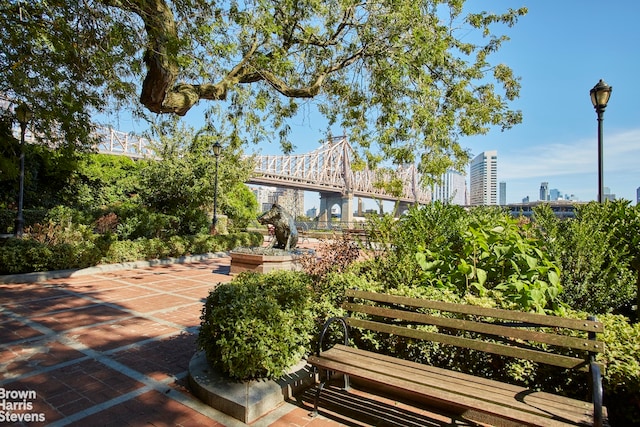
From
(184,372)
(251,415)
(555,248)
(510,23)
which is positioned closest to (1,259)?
(184,372)

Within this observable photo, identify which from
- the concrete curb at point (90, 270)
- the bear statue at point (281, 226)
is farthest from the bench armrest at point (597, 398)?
the concrete curb at point (90, 270)

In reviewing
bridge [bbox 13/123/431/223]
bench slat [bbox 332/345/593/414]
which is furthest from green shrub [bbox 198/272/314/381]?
bridge [bbox 13/123/431/223]

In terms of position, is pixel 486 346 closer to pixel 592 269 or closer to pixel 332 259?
pixel 592 269

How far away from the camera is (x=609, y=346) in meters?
2.51

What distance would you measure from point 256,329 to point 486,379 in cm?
169

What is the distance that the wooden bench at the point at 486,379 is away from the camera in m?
2.03

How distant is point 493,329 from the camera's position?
2514 mm

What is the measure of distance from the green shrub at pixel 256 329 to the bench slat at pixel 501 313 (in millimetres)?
531

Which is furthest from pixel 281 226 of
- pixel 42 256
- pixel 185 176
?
pixel 185 176

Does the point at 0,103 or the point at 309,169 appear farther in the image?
the point at 309,169

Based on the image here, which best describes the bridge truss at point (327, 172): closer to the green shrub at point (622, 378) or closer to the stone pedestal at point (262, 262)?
the stone pedestal at point (262, 262)

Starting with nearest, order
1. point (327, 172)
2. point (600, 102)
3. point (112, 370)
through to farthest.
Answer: point (112, 370)
point (600, 102)
point (327, 172)

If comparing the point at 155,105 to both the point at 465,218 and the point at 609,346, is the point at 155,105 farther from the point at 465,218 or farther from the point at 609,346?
the point at 609,346

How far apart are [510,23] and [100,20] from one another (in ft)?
25.2
